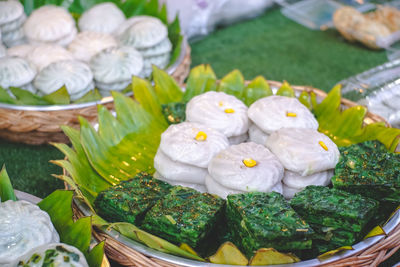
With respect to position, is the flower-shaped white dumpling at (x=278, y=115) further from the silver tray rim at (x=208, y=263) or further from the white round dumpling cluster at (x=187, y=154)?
the silver tray rim at (x=208, y=263)

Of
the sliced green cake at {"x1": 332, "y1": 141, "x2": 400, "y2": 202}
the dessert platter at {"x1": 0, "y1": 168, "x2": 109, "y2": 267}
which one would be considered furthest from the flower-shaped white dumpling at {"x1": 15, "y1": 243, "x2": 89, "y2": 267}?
the sliced green cake at {"x1": 332, "y1": 141, "x2": 400, "y2": 202}

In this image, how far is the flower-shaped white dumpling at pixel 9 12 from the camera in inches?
123

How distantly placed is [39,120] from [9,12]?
1.09 metres

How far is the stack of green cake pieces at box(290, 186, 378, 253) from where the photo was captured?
1607 millimetres

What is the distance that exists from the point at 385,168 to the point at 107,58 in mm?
1925

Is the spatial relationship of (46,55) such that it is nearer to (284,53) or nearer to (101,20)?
(101,20)

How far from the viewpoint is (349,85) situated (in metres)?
3.00

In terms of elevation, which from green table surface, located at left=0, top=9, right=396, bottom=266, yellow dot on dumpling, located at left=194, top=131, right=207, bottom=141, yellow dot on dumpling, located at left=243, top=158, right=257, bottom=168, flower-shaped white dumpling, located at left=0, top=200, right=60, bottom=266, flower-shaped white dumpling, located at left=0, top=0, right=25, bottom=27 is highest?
flower-shaped white dumpling, located at left=0, top=0, right=25, bottom=27

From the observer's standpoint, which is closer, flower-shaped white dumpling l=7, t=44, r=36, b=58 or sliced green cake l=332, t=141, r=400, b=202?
sliced green cake l=332, t=141, r=400, b=202

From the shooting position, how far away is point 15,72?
2697 mm

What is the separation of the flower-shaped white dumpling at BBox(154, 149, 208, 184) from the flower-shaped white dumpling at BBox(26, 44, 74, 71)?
54.3 inches

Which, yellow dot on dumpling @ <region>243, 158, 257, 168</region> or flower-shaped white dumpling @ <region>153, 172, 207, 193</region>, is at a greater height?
yellow dot on dumpling @ <region>243, 158, 257, 168</region>

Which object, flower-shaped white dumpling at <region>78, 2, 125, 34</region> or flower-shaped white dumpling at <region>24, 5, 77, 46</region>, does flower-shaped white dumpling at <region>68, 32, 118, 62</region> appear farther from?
flower-shaped white dumpling at <region>78, 2, 125, 34</region>

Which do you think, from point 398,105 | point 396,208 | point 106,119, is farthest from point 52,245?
point 398,105
